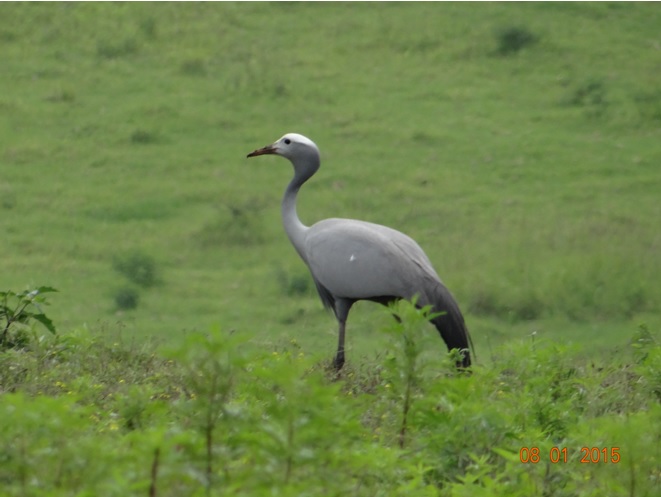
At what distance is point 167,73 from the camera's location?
15.6 m

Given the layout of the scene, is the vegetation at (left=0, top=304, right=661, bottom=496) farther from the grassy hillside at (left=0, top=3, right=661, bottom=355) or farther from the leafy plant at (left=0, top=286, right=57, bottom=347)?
the grassy hillside at (left=0, top=3, right=661, bottom=355)

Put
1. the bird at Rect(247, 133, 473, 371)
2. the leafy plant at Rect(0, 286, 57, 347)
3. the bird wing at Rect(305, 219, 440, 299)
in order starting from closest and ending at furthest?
the leafy plant at Rect(0, 286, 57, 347), the bird at Rect(247, 133, 473, 371), the bird wing at Rect(305, 219, 440, 299)

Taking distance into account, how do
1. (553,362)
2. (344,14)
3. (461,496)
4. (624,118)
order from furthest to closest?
1. (344,14)
2. (624,118)
3. (553,362)
4. (461,496)

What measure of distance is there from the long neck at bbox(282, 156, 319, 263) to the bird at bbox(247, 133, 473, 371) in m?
0.08

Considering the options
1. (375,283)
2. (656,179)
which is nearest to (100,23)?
(656,179)

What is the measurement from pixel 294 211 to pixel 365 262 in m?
0.95

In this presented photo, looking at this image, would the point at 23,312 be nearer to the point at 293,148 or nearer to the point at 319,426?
the point at 293,148

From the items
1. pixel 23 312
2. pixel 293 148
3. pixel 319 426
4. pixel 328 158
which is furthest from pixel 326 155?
pixel 319 426

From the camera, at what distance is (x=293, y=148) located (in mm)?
8578

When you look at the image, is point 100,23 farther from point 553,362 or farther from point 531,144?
point 553,362

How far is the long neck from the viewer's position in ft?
27.0

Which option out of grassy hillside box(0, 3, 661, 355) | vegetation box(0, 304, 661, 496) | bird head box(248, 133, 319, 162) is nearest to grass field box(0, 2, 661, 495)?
grassy hillside box(0, 3, 661, 355)

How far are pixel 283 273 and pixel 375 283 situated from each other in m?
4.09

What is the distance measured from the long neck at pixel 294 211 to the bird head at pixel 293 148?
0.05m
